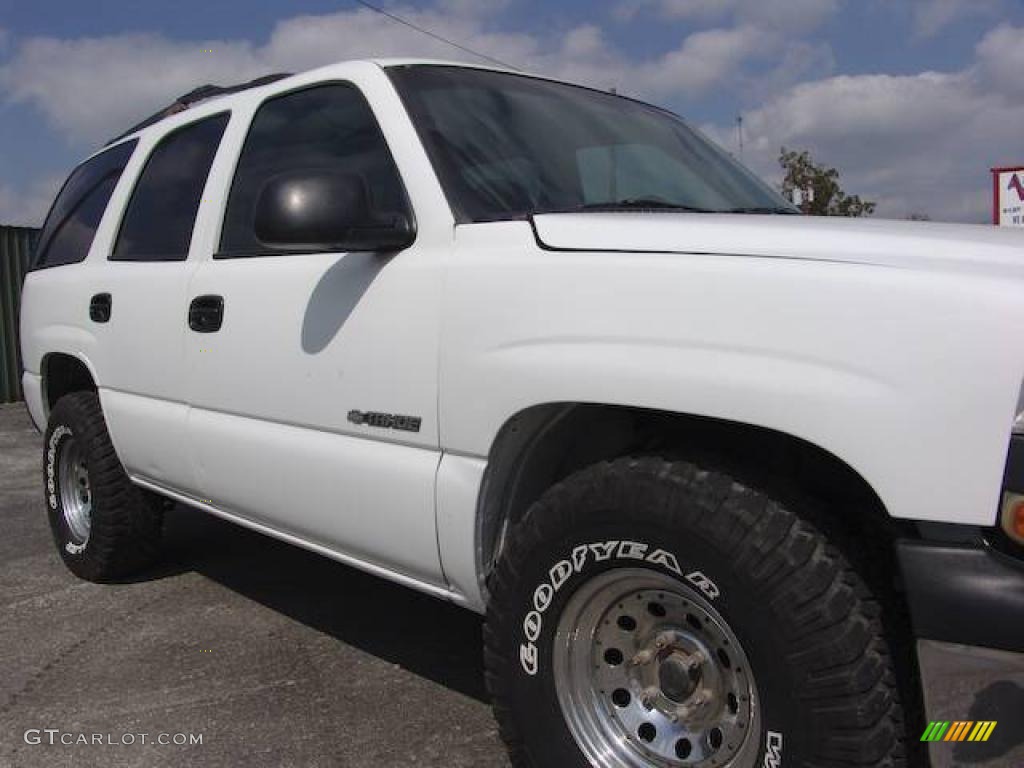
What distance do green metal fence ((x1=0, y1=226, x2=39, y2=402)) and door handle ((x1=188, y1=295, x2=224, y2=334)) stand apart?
1060 centimetres

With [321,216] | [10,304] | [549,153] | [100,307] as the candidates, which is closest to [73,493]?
[100,307]

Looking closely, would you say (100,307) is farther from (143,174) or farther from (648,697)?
(648,697)

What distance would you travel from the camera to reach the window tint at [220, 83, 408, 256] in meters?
2.71

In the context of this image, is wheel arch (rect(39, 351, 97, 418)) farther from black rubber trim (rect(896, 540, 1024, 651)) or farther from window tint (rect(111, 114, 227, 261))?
black rubber trim (rect(896, 540, 1024, 651))

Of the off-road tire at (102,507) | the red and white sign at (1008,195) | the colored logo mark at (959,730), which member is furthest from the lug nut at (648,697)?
the red and white sign at (1008,195)

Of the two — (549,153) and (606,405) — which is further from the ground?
(549,153)

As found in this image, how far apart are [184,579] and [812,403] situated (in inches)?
138

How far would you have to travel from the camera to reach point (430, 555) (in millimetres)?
2418

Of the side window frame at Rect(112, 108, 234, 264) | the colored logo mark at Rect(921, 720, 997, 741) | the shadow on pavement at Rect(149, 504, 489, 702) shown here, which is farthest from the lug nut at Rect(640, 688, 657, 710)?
the side window frame at Rect(112, 108, 234, 264)

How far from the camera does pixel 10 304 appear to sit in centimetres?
1267

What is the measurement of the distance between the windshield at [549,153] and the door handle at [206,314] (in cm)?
97

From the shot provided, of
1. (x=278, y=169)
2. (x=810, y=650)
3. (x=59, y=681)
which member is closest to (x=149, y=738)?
(x=59, y=681)

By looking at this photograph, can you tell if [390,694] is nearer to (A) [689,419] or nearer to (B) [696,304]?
(A) [689,419]

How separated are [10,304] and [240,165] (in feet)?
36.1
